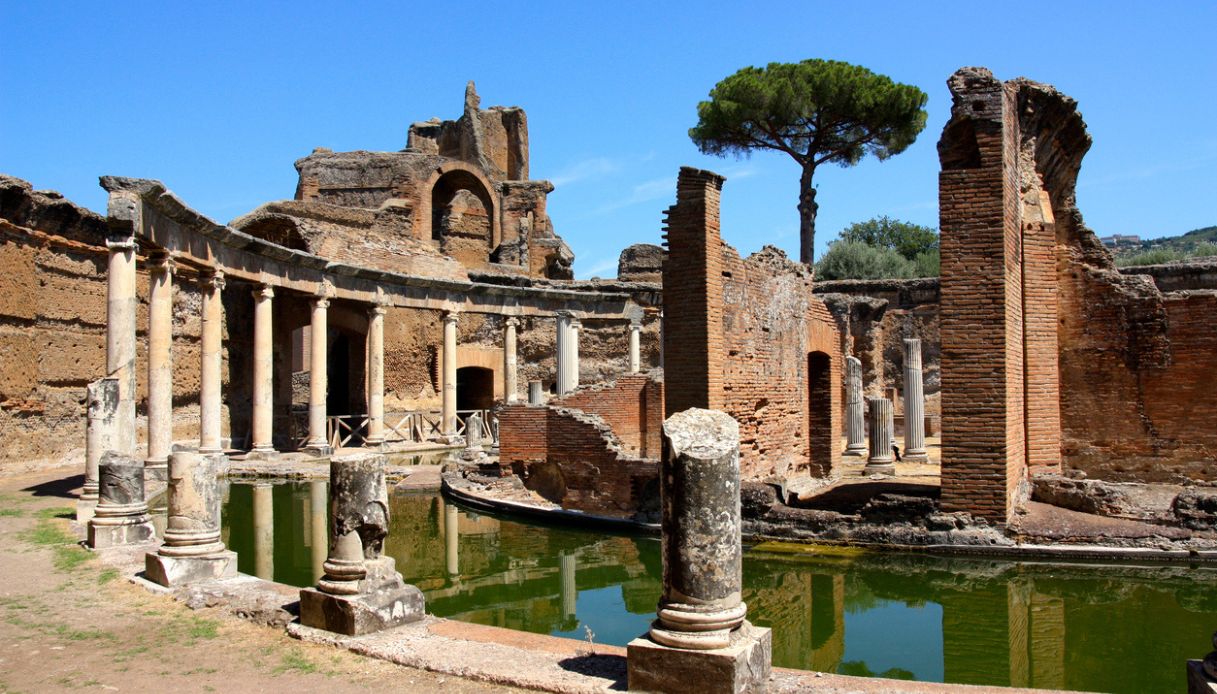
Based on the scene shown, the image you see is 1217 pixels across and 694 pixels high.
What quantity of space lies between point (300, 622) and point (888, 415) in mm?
13480

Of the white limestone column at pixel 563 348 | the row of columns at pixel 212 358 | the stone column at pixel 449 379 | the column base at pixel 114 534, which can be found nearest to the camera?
the column base at pixel 114 534

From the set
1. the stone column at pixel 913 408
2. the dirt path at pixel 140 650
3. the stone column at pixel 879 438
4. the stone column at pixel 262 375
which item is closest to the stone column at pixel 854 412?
the stone column at pixel 913 408

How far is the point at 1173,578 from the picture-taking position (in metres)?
8.55

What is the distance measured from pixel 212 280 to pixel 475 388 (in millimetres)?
13400

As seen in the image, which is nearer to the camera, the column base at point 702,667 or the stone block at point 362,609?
the column base at point 702,667

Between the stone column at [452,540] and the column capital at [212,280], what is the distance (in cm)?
661

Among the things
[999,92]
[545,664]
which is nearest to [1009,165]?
[999,92]

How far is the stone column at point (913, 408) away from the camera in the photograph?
18.4m

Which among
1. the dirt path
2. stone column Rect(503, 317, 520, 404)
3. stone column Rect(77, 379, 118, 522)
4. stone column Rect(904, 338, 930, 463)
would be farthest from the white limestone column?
the dirt path

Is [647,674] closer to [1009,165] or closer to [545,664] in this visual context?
[545,664]

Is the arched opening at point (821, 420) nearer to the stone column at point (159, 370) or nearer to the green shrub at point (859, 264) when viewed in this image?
the stone column at point (159, 370)

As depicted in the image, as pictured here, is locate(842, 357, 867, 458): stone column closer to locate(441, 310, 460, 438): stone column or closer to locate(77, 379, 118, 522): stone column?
locate(441, 310, 460, 438): stone column

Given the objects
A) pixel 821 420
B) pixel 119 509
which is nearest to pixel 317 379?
pixel 821 420

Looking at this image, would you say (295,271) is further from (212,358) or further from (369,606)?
(369,606)
